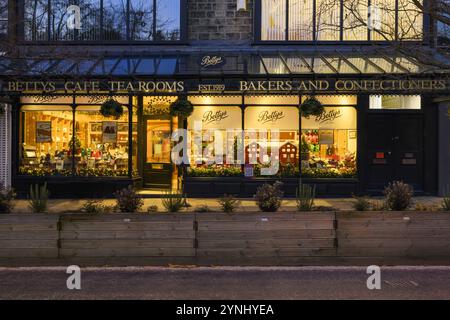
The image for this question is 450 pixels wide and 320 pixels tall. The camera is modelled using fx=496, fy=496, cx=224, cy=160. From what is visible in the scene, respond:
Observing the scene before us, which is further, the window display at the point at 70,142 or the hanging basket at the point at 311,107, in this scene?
the window display at the point at 70,142

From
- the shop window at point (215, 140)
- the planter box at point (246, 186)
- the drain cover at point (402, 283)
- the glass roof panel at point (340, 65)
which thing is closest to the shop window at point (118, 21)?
the shop window at point (215, 140)

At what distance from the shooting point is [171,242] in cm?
829

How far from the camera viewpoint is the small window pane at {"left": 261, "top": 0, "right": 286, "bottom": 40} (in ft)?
53.9

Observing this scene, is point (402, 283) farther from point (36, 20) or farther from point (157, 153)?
point (36, 20)

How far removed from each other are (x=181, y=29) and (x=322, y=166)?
6.41 metres

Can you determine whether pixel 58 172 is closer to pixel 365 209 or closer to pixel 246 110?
pixel 246 110

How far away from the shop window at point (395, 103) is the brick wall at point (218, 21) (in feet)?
14.8

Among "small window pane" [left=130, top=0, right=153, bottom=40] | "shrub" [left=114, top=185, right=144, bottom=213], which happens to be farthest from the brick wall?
"shrub" [left=114, top=185, right=144, bottom=213]

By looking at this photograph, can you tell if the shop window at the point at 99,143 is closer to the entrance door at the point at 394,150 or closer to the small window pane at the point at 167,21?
the small window pane at the point at 167,21

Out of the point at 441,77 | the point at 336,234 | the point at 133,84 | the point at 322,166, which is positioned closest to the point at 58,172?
the point at 133,84

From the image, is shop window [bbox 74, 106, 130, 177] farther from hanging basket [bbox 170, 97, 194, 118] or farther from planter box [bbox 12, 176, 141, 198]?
hanging basket [bbox 170, 97, 194, 118]

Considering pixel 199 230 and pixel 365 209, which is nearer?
pixel 199 230

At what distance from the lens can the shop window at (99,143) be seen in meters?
15.7

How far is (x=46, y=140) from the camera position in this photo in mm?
15781
